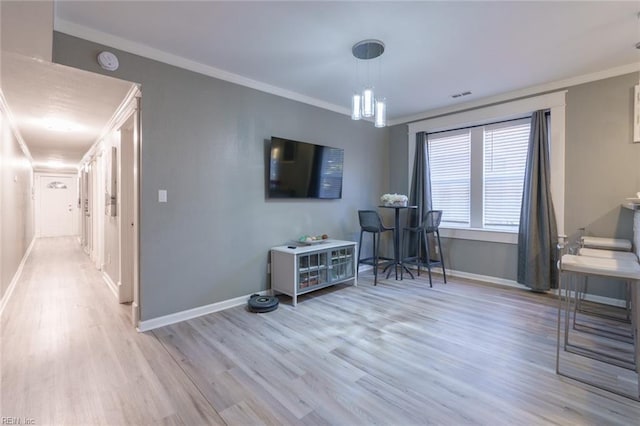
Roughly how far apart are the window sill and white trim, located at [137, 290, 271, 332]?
304cm

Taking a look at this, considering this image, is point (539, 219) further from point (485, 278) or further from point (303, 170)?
point (303, 170)

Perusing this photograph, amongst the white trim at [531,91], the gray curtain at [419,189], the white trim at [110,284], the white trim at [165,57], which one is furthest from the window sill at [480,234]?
the white trim at [110,284]

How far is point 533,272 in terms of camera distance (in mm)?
3555

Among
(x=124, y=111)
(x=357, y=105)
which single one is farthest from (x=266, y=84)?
(x=124, y=111)

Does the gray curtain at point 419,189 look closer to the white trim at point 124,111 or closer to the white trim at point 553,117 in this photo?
the white trim at point 553,117

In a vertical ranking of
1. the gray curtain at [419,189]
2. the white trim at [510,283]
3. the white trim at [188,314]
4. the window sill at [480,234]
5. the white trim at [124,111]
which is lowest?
the white trim at [188,314]

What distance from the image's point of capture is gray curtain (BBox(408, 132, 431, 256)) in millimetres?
4590

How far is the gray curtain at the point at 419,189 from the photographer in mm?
4590

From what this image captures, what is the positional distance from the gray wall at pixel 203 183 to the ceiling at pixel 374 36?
218 mm

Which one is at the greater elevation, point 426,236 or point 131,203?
point 131,203

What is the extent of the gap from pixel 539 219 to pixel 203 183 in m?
3.88

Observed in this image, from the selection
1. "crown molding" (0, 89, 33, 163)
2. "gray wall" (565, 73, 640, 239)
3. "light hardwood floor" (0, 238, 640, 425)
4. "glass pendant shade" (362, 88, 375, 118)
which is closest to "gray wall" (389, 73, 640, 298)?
"gray wall" (565, 73, 640, 239)

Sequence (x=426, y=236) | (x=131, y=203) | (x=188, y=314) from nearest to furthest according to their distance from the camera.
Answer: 1. (x=188, y=314)
2. (x=131, y=203)
3. (x=426, y=236)

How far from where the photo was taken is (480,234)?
→ 13.6 feet
